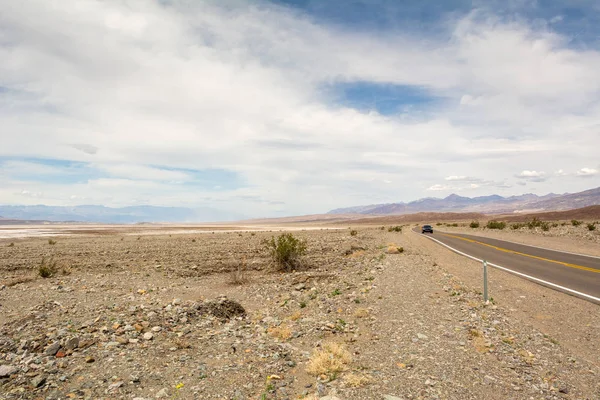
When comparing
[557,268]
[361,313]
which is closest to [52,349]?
[361,313]

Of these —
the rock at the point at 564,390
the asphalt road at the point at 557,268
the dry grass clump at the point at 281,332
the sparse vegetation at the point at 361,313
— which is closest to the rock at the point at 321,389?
the dry grass clump at the point at 281,332

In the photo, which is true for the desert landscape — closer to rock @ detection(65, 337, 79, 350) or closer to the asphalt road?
rock @ detection(65, 337, 79, 350)

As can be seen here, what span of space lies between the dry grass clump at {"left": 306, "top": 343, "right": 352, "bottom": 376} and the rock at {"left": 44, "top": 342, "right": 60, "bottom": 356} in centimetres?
633

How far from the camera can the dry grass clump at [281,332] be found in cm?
968

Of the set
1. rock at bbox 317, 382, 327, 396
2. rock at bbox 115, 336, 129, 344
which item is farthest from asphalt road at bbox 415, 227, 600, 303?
rock at bbox 115, 336, 129, 344

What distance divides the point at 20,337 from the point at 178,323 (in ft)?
13.6

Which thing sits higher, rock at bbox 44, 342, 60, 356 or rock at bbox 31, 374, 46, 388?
rock at bbox 44, 342, 60, 356

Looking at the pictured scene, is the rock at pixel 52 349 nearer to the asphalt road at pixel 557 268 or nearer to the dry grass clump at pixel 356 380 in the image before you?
the dry grass clump at pixel 356 380

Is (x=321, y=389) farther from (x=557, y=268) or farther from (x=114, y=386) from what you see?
(x=557, y=268)

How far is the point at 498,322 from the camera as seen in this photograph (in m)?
9.89

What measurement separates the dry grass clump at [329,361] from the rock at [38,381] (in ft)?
18.1

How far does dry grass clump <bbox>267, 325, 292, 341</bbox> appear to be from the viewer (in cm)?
968

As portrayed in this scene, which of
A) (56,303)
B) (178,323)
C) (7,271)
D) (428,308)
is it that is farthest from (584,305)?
(7,271)

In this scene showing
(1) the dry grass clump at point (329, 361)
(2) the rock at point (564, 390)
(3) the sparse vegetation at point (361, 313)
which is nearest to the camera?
(2) the rock at point (564, 390)
